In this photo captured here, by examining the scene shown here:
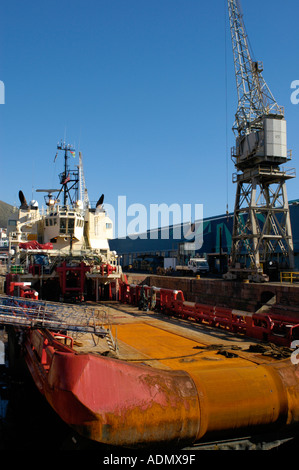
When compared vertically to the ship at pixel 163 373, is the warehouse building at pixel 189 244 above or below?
above

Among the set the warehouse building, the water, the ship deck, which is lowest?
the water

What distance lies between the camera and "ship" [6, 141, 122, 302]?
83.8ft

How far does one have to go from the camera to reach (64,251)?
28.3 metres

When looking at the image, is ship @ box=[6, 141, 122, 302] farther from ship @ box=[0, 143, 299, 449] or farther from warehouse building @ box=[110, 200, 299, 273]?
warehouse building @ box=[110, 200, 299, 273]

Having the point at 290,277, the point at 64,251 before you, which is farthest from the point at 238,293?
the point at 64,251

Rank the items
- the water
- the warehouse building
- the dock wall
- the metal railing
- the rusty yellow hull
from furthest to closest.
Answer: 1. the warehouse building
2. the metal railing
3. the dock wall
4. the water
5. the rusty yellow hull

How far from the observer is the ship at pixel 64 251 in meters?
25.5

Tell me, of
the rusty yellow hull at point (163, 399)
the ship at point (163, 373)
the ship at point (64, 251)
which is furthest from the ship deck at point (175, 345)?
the ship at point (64, 251)

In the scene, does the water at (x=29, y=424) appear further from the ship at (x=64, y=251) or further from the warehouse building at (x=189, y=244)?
the warehouse building at (x=189, y=244)

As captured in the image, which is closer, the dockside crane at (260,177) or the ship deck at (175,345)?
the ship deck at (175,345)

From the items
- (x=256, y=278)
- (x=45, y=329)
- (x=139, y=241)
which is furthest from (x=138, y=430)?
(x=139, y=241)

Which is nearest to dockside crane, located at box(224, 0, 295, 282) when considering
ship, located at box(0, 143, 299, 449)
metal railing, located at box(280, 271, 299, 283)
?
metal railing, located at box(280, 271, 299, 283)

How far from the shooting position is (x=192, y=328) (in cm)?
1573
